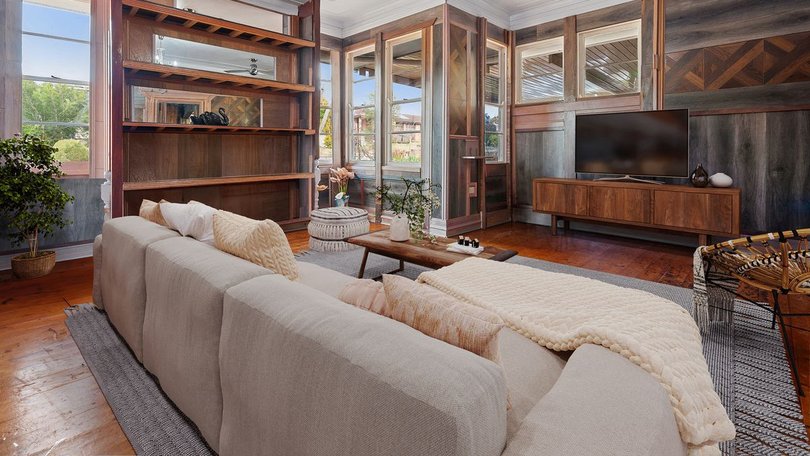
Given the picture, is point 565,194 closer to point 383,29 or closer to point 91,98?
point 383,29

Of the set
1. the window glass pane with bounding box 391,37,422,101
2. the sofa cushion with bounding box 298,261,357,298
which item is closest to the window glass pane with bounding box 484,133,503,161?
the window glass pane with bounding box 391,37,422,101

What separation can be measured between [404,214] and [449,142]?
2.35m

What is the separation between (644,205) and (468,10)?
3167 mm

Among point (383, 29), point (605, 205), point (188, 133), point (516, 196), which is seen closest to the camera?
point (188, 133)

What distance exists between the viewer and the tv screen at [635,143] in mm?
Answer: 4688

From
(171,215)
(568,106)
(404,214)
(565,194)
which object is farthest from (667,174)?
(171,215)

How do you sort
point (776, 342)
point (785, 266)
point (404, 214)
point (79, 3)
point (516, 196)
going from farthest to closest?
point (516, 196) → point (79, 3) → point (404, 214) → point (776, 342) → point (785, 266)

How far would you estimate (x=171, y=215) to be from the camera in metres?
2.19

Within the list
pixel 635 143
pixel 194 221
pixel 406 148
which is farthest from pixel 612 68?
pixel 194 221

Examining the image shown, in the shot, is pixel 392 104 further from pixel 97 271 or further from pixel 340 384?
pixel 340 384

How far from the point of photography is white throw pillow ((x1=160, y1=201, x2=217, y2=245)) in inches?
80.9

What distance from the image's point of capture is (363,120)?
6582 millimetres

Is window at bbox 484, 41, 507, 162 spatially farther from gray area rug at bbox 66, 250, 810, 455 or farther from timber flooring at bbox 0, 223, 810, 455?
gray area rug at bbox 66, 250, 810, 455

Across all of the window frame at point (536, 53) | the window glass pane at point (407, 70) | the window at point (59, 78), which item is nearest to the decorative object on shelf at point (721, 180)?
the window frame at point (536, 53)
